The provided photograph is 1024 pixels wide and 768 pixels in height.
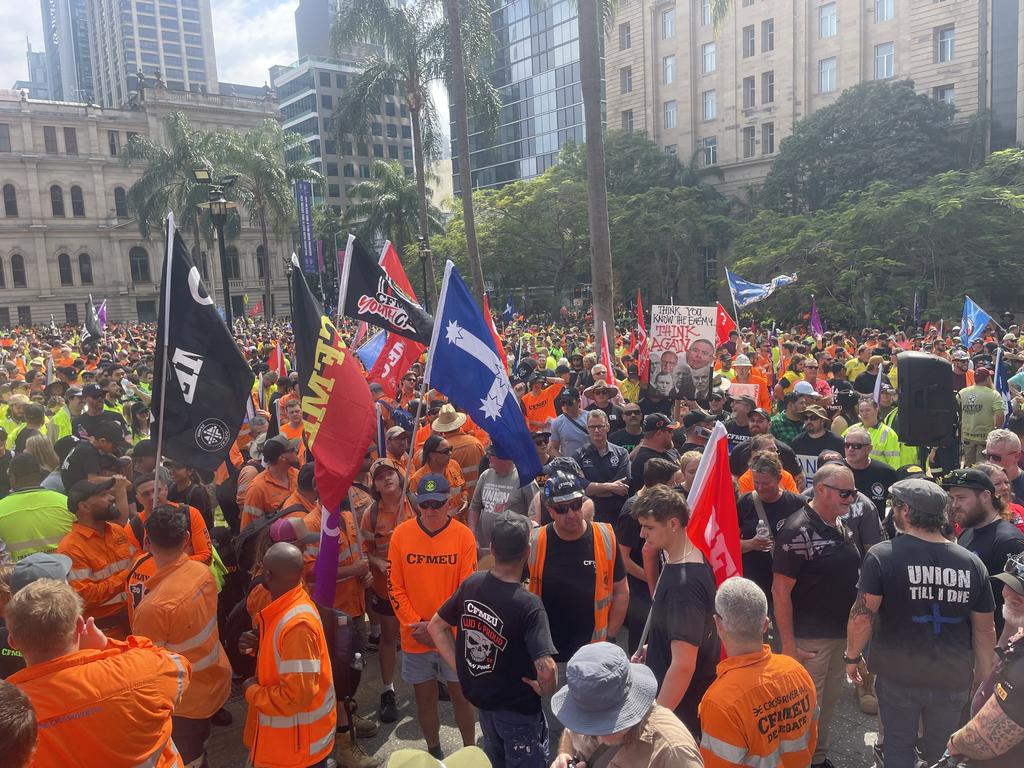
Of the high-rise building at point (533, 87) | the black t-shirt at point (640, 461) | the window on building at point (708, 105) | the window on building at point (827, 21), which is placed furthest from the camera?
the high-rise building at point (533, 87)

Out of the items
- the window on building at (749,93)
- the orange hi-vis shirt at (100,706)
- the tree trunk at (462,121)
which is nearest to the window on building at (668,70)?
the window on building at (749,93)

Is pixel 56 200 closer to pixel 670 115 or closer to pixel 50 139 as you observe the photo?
pixel 50 139

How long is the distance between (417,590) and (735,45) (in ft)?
165

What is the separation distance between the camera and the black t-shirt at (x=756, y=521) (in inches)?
188

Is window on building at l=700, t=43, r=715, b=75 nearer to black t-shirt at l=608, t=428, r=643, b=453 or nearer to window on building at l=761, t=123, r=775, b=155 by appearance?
window on building at l=761, t=123, r=775, b=155

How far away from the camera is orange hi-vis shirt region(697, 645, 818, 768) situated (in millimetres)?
2736

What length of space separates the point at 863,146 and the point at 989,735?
1564 inches

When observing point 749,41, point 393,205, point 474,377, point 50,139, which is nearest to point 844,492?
point 474,377

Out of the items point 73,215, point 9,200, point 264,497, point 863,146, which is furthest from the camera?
point 73,215

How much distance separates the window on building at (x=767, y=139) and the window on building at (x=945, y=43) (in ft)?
32.2

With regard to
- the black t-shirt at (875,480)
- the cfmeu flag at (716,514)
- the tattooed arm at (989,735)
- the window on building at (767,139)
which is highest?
the window on building at (767,139)

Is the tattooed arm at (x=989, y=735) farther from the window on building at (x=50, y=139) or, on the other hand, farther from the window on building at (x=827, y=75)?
the window on building at (x=50, y=139)

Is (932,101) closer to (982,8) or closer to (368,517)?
(982,8)

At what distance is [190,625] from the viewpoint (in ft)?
12.1
